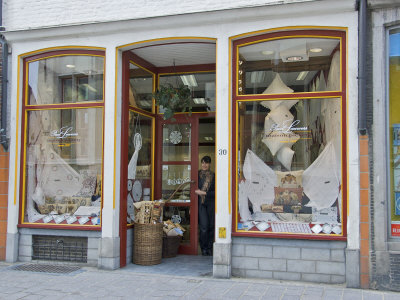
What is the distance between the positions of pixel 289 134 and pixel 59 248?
4.51 m

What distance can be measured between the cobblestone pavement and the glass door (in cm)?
175

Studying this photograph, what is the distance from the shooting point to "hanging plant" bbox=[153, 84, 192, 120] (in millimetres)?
7965

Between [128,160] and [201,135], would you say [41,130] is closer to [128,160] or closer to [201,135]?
[128,160]

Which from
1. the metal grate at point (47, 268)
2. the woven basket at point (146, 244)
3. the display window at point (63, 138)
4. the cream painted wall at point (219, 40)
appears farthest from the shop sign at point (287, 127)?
the metal grate at point (47, 268)

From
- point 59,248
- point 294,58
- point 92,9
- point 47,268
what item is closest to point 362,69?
point 294,58

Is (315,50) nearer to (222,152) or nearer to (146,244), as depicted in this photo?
(222,152)

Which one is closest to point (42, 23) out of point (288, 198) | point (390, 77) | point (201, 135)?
point (201, 135)

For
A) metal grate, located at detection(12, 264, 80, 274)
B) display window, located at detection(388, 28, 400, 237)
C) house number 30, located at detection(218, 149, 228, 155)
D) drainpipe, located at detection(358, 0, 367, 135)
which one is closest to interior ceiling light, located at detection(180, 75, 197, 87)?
house number 30, located at detection(218, 149, 228, 155)

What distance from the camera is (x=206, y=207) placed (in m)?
8.25

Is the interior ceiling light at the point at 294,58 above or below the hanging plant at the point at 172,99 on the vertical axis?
above

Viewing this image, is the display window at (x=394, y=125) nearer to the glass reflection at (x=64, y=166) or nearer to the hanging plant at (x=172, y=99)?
the hanging plant at (x=172, y=99)

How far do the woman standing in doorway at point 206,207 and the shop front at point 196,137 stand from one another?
7.5 inches

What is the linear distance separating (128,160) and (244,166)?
2157 mm

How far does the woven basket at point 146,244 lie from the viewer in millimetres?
7473
